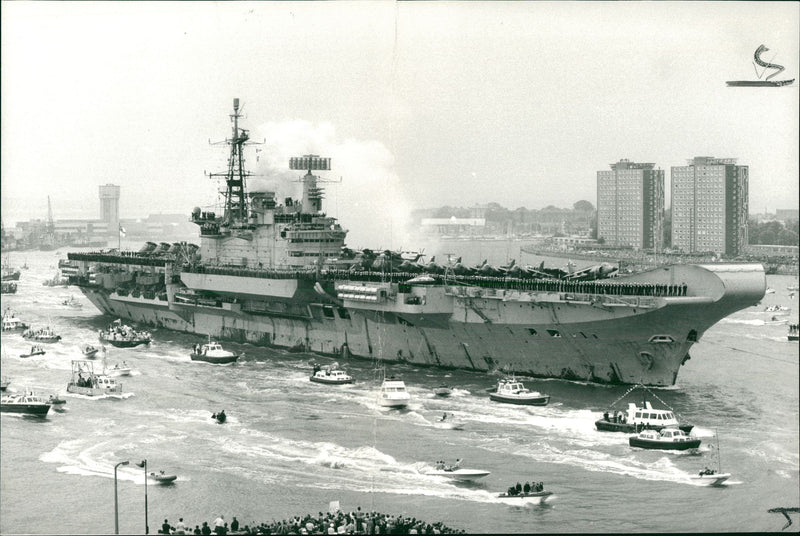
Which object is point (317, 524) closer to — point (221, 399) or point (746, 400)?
point (221, 399)

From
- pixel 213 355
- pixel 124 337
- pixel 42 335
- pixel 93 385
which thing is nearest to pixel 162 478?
pixel 93 385

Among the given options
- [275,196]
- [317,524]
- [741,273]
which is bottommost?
[317,524]

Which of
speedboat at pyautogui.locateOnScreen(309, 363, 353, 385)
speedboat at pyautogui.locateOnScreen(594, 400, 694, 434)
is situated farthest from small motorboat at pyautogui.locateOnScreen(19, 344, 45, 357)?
speedboat at pyautogui.locateOnScreen(594, 400, 694, 434)

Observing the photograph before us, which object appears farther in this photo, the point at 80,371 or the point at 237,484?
the point at 80,371

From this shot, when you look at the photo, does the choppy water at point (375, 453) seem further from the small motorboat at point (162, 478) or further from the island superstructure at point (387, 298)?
the island superstructure at point (387, 298)

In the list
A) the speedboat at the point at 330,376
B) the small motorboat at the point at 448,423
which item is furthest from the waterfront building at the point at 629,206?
the small motorboat at the point at 448,423

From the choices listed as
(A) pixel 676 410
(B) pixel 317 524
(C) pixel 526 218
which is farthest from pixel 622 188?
(B) pixel 317 524
